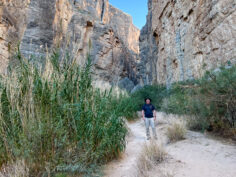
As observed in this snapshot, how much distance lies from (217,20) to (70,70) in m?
7.31

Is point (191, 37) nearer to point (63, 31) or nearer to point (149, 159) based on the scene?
point (149, 159)

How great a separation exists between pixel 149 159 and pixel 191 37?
345 inches

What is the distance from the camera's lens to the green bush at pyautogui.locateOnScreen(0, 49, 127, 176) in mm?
1773

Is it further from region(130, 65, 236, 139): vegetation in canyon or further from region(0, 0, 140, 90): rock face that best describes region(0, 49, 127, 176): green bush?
region(0, 0, 140, 90): rock face

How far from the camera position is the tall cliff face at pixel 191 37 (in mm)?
6102

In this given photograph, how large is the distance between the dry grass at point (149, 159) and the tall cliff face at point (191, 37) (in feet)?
8.98

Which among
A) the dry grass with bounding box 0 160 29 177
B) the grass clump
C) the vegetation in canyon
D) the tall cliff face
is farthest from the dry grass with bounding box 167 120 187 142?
the dry grass with bounding box 0 160 29 177

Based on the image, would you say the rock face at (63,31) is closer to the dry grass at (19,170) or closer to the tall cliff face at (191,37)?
the tall cliff face at (191,37)

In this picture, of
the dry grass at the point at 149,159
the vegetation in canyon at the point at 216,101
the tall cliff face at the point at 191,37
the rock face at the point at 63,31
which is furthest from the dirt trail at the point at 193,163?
the rock face at the point at 63,31

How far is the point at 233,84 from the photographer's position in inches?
124

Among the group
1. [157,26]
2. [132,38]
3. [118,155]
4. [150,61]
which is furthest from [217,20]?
[132,38]

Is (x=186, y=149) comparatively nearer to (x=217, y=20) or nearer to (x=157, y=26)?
(x=217, y=20)

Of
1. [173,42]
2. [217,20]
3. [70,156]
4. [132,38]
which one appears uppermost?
[132,38]

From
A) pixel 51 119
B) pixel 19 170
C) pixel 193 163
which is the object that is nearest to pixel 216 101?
pixel 193 163
